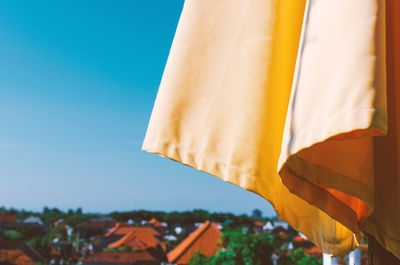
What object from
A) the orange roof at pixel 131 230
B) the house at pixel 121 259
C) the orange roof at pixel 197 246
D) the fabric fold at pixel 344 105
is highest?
the fabric fold at pixel 344 105

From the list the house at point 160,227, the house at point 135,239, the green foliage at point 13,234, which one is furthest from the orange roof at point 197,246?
the green foliage at point 13,234

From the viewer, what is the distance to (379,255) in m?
0.79

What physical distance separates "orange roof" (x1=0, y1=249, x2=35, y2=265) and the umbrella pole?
2765 centimetres

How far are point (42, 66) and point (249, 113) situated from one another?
32466mm

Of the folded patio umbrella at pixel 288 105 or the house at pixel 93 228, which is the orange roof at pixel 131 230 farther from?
the folded patio umbrella at pixel 288 105

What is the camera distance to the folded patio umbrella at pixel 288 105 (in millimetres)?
479

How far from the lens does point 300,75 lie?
0.51 meters

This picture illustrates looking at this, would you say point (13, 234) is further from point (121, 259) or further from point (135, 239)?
point (121, 259)

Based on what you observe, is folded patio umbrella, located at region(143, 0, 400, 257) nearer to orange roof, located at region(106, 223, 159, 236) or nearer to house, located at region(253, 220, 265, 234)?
orange roof, located at region(106, 223, 159, 236)

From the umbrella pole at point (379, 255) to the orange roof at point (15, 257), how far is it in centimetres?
2765

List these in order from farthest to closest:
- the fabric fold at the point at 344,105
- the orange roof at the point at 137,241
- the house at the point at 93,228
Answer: the house at the point at 93,228 → the orange roof at the point at 137,241 → the fabric fold at the point at 344,105

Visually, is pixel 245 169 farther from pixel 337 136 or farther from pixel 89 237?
pixel 89 237

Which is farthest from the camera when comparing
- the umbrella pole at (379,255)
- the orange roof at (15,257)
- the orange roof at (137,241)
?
the orange roof at (137,241)

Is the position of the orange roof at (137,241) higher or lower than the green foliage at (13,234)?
higher
